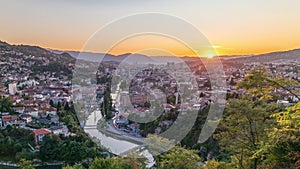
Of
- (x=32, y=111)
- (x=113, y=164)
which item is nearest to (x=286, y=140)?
(x=113, y=164)

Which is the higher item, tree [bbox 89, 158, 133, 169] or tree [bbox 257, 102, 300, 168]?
tree [bbox 257, 102, 300, 168]

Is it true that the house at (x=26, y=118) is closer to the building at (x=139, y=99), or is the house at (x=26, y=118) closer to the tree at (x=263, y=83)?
the building at (x=139, y=99)

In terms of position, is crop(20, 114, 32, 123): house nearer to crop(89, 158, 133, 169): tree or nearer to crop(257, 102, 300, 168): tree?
crop(89, 158, 133, 169): tree

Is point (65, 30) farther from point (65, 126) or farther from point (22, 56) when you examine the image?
point (22, 56)

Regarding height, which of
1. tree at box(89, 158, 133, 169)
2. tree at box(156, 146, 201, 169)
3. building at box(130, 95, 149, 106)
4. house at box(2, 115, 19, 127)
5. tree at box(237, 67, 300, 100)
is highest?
tree at box(237, 67, 300, 100)

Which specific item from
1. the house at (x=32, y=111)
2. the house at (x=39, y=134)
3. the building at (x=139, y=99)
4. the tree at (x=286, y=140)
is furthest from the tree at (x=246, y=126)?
the house at (x=32, y=111)

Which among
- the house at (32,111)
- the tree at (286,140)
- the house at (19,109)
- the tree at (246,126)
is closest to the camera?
the tree at (286,140)

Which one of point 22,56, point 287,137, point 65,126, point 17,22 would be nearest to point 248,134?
point 287,137

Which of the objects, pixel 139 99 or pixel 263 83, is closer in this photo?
pixel 263 83

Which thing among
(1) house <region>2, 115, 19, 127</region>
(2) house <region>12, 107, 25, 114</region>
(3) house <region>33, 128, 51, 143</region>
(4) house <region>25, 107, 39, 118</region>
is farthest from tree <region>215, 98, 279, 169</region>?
(2) house <region>12, 107, 25, 114</region>

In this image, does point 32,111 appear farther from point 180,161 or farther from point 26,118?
point 180,161

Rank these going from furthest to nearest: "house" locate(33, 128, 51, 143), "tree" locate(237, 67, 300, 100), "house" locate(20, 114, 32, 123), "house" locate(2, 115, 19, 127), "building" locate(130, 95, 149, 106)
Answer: "house" locate(20, 114, 32, 123)
"house" locate(2, 115, 19, 127)
"house" locate(33, 128, 51, 143)
"building" locate(130, 95, 149, 106)
"tree" locate(237, 67, 300, 100)
